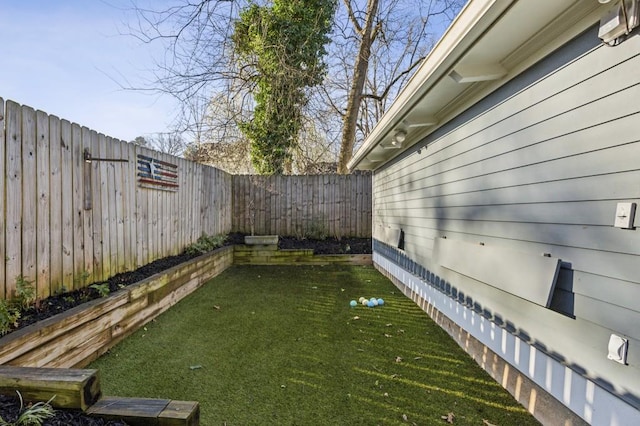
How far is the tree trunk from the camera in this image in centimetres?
905

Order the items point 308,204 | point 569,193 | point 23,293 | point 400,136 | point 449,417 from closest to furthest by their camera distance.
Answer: point 569,193
point 449,417
point 23,293
point 400,136
point 308,204

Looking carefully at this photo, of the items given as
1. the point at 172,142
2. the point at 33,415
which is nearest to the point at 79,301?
the point at 33,415

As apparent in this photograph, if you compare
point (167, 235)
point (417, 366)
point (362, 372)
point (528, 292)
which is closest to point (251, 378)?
point (362, 372)

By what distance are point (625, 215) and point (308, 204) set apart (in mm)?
7021

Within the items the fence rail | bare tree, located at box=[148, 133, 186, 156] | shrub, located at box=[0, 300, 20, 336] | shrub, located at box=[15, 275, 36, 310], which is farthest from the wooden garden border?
bare tree, located at box=[148, 133, 186, 156]

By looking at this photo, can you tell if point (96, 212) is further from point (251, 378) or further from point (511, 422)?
point (511, 422)

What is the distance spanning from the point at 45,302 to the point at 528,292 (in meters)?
3.57

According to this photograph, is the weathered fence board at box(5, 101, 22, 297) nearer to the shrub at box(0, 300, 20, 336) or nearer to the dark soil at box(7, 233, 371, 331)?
the shrub at box(0, 300, 20, 336)

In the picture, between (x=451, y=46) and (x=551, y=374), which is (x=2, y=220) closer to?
(x=451, y=46)

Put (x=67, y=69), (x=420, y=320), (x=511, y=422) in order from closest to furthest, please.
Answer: (x=511, y=422), (x=420, y=320), (x=67, y=69)

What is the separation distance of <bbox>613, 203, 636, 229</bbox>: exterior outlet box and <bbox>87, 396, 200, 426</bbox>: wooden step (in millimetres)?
2139

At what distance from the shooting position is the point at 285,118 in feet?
27.7

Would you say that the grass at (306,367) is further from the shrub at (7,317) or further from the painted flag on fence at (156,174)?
the painted flag on fence at (156,174)

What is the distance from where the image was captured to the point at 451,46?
2.05 meters
